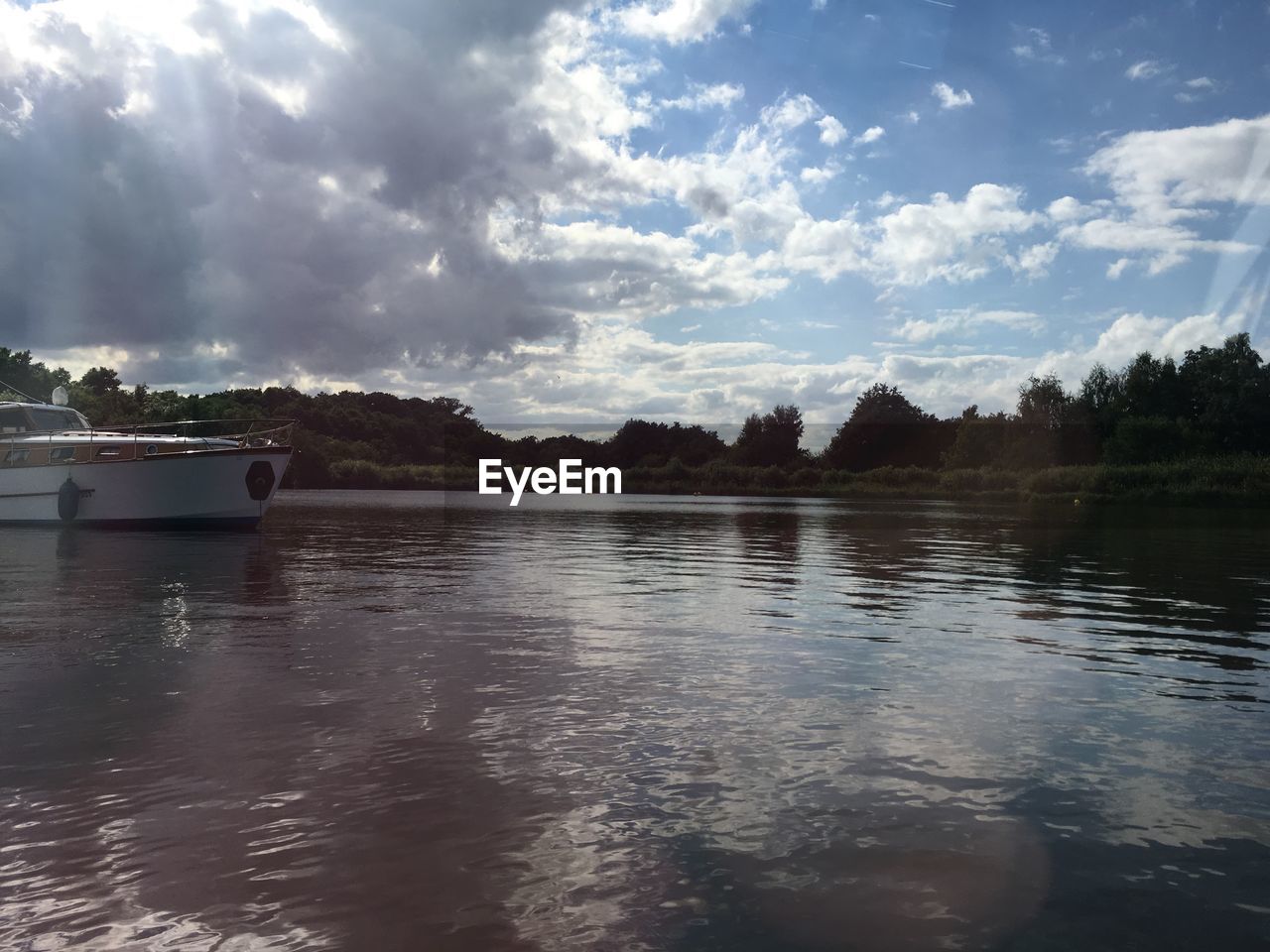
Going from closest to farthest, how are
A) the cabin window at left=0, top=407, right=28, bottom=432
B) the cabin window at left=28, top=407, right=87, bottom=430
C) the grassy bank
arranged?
the cabin window at left=0, top=407, right=28, bottom=432 < the cabin window at left=28, top=407, right=87, bottom=430 < the grassy bank

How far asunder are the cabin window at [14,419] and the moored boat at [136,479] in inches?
40.7

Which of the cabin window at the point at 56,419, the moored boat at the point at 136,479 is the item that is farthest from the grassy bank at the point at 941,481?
the cabin window at the point at 56,419

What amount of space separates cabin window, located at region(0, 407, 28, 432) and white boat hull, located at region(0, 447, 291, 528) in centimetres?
211

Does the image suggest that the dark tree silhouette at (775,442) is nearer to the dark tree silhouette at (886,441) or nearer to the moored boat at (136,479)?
the dark tree silhouette at (886,441)

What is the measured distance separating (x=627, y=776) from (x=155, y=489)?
32.7m

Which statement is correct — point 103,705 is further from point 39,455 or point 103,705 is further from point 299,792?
point 39,455

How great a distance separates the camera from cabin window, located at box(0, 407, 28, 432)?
3731 centimetres

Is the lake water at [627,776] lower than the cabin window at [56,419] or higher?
lower

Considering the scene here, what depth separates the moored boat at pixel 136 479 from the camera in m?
34.8

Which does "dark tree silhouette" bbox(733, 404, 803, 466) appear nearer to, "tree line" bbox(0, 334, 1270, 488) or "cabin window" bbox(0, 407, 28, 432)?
"tree line" bbox(0, 334, 1270, 488)

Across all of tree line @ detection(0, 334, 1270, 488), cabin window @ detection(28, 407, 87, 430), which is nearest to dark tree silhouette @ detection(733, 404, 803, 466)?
tree line @ detection(0, 334, 1270, 488)

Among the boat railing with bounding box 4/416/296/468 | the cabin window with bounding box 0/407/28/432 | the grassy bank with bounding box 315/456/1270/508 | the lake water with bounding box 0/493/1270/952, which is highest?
the cabin window with bounding box 0/407/28/432

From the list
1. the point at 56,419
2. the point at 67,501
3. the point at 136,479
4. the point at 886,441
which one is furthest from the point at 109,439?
the point at 886,441

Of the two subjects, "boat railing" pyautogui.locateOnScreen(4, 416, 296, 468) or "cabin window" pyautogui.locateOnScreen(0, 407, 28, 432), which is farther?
"cabin window" pyautogui.locateOnScreen(0, 407, 28, 432)
